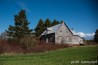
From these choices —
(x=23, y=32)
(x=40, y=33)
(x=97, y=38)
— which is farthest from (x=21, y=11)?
(x=97, y=38)

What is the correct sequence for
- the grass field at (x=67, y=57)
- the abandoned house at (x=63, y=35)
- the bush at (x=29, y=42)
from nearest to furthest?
the grass field at (x=67, y=57)
the abandoned house at (x=63, y=35)
the bush at (x=29, y=42)

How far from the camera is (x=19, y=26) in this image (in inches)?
202

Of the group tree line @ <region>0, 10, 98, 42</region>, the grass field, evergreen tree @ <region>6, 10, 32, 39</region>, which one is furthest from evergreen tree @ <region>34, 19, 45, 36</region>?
the grass field

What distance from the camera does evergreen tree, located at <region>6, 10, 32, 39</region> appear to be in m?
5.05

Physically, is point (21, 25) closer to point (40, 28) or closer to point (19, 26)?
point (19, 26)

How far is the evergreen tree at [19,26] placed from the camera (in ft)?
16.6

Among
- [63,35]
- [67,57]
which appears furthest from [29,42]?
[63,35]

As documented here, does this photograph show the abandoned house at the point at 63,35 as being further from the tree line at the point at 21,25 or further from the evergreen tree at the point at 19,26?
the evergreen tree at the point at 19,26

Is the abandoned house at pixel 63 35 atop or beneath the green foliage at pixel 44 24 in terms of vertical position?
beneath

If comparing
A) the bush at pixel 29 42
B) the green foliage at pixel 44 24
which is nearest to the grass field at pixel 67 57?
the green foliage at pixel 44 24

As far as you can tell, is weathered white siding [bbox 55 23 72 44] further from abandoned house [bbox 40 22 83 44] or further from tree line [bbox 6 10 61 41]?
tree line [bbox 6 10 61 41]

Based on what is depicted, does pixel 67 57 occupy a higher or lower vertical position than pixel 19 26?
lower

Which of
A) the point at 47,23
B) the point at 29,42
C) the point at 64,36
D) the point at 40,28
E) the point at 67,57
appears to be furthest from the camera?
the point at 29,42

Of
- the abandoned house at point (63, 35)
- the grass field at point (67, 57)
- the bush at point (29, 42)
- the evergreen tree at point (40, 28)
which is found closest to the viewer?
the grass field at point (67, 57)
